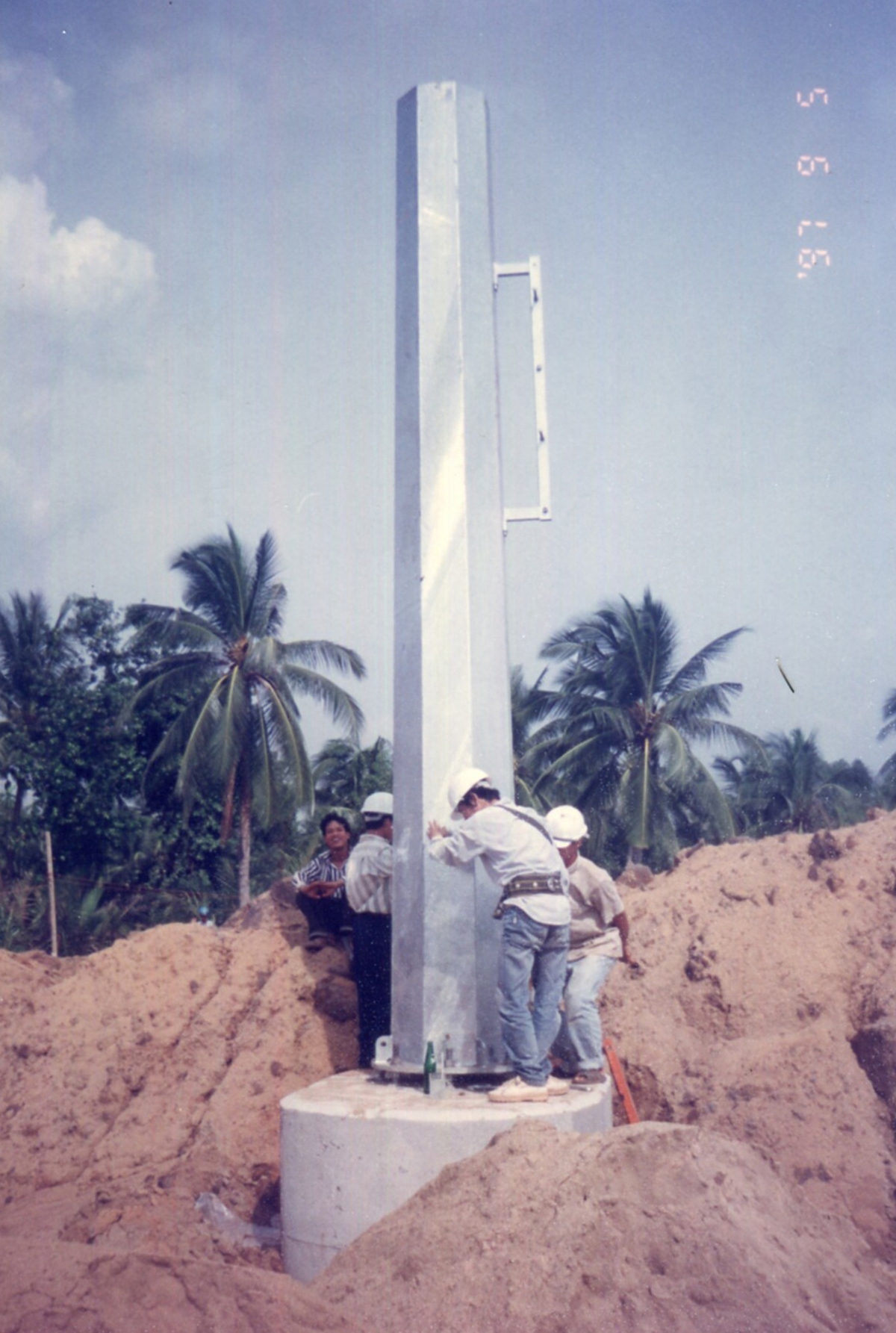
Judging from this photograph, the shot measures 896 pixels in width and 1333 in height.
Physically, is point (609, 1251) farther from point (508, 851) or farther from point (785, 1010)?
point (785, 1010)

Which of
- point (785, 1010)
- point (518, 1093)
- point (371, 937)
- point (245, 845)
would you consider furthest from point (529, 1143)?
point (245, 845)

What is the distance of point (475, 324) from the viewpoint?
5883 mm

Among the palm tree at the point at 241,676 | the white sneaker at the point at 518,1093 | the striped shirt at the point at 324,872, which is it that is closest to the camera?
the white sneaker at the point at 518,1093

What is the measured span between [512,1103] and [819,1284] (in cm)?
140

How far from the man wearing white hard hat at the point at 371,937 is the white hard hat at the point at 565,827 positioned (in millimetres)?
886

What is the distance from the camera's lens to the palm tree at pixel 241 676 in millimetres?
21453

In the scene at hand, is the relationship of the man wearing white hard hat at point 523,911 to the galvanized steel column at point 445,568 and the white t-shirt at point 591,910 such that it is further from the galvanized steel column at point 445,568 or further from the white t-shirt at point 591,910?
the white t-shirt at point 591,910

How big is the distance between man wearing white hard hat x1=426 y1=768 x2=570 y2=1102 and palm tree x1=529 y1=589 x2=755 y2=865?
17542 mm

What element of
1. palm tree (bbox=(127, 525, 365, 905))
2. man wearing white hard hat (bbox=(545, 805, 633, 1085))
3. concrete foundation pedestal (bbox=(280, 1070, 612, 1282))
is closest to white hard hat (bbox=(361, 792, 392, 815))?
man wearing white hard hat (bbox=(545, 805, 633, 1085))

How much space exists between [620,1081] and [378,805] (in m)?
1.91

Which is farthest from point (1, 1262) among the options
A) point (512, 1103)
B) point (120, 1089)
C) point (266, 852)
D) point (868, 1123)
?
point (266, 852)

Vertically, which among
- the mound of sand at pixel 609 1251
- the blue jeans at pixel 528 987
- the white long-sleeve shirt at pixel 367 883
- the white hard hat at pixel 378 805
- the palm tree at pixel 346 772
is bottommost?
the mound of sand at pixel 609 1251

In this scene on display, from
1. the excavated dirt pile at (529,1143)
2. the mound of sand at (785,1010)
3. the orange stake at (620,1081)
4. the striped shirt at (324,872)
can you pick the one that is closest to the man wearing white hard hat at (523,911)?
the excavated dirt pile at (529,1143)

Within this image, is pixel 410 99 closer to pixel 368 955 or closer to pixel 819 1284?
pixel 368 955
